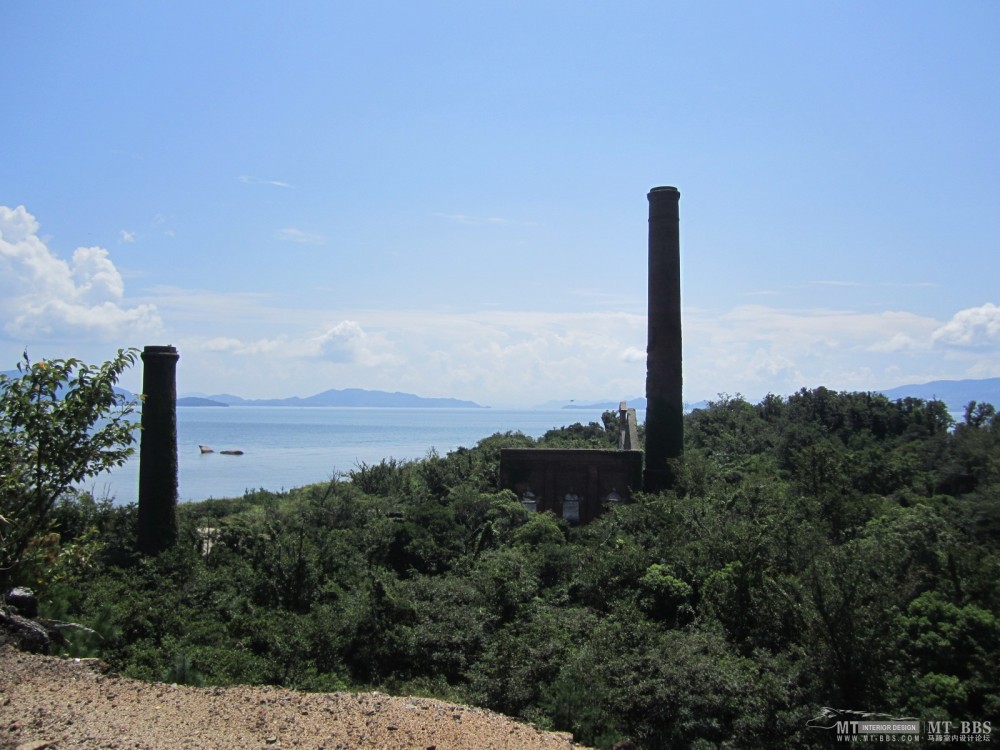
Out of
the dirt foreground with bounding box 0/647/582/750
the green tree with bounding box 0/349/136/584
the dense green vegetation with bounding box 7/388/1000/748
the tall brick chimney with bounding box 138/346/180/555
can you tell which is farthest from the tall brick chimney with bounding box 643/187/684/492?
the green tree with bounding box 0/349/136/584

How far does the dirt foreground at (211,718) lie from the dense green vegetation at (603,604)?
100 centimetres

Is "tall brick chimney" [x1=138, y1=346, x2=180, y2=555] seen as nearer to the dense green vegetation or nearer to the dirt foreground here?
the dense green vegetation

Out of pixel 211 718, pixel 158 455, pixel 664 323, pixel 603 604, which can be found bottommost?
pixel 603 604

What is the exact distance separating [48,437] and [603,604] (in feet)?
32.3

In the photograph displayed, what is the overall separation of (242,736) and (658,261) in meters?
22.0

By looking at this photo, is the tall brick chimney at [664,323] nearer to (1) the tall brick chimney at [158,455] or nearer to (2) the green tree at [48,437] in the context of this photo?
(1) the tall brick chimney at [158,455]

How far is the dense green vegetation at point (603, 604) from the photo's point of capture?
10344 millimetres

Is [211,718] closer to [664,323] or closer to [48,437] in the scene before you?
[48,437]

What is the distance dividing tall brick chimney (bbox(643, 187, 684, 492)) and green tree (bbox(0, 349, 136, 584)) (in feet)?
65.5

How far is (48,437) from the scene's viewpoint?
9289 mm

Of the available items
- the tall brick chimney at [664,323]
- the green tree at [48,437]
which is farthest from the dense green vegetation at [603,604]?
the tall brick chimney at [664,323]

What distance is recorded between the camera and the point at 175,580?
16516 mm

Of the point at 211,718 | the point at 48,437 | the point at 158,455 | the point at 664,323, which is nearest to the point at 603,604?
the point at 211,718

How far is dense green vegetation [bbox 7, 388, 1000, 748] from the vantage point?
10.3 metres
